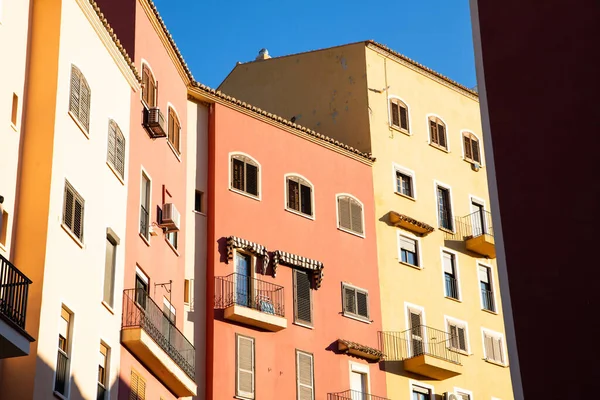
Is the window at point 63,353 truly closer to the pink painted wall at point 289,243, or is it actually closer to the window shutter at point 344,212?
the pink painted wall at point 289,243

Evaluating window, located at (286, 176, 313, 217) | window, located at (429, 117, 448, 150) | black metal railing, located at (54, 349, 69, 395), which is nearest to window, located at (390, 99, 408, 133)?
window, located at (429, 117, 448, 150)

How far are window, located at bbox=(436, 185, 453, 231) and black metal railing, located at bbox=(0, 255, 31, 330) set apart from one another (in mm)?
22010

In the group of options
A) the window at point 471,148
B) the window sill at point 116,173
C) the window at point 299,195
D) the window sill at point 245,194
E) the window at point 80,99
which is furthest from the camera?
the window at point 471,148

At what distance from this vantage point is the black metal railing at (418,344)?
3675 cm

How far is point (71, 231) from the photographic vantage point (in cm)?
2392

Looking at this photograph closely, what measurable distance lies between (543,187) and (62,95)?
10.0 meters

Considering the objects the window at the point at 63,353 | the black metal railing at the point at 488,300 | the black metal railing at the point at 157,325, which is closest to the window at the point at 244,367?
the black metal railing at the point at 157,325

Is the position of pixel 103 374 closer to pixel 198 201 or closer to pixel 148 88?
pixel 148 88

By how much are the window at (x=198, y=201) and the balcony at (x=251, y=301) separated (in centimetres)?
218

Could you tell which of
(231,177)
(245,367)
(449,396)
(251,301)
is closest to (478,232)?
(449,396)

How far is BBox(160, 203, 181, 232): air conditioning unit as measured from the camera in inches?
1187

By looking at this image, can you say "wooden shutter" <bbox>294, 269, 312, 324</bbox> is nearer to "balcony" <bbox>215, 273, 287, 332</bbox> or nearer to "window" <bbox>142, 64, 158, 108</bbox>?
"balcony" <bbox>215, 273, 287, 332</bbox>

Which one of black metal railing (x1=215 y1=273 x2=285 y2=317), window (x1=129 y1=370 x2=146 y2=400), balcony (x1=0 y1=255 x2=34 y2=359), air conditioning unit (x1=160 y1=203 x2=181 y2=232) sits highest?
air conditioning unit (x1=160 y1=203 x2=181 y2=232)

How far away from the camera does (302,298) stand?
3506cm
